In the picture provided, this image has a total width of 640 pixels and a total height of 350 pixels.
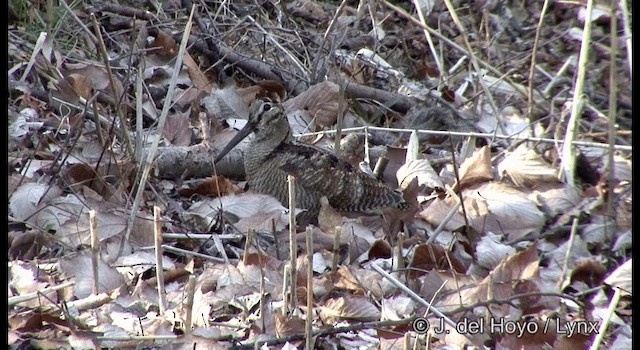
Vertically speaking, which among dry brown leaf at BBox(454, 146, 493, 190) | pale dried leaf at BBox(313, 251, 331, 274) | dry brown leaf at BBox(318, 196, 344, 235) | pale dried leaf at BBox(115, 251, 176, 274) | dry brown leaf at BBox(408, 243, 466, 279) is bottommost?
dry brown leaf at BBox(318, 196, 344, 235)

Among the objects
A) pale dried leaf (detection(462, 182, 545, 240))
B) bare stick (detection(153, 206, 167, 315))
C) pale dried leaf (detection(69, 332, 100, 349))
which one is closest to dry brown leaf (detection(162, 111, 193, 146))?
pale dried leaf (detection(462, 182, 545, 240))

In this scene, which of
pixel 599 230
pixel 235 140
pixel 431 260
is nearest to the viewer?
pixel 431 260

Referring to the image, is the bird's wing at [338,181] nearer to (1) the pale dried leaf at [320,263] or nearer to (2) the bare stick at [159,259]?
(1) the pale dried leaf at [320,263]

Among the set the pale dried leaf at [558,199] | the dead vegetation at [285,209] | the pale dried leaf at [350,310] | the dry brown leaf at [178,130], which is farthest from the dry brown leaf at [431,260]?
the dry brown leaf at [178,130]

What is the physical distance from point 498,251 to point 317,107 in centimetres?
167

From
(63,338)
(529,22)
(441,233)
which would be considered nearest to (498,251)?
(441,233)

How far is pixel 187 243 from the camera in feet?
12.1

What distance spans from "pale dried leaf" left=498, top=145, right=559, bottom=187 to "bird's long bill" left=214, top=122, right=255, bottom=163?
46.8 inches

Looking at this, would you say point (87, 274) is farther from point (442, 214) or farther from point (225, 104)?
point (225, 104)

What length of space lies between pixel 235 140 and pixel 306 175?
0.41m

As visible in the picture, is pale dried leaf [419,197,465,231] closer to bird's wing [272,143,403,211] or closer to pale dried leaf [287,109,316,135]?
bird's wing [272,143,403,211]

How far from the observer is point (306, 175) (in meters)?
4.44

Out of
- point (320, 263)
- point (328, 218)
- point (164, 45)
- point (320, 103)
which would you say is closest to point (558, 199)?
point (328, 218)

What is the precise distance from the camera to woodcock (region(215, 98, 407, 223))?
439cm
